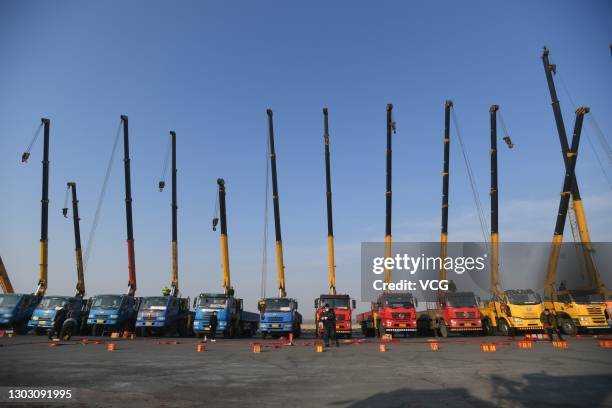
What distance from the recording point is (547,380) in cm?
777

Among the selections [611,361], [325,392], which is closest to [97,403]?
[325,392]

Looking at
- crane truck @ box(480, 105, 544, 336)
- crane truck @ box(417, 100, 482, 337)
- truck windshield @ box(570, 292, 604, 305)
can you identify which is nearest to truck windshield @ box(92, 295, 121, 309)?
crane truck @ box(417, 100, 482, 337)

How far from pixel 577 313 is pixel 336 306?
12961mm

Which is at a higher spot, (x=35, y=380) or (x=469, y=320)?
(x=35, y=380)

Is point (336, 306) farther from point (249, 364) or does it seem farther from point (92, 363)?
point (92, 363)

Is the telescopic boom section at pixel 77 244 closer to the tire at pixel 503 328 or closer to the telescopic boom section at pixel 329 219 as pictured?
the telescopic boom section at pixel 329 219

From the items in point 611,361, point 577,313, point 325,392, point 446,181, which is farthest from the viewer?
point 446,181

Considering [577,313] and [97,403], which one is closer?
[97,403]

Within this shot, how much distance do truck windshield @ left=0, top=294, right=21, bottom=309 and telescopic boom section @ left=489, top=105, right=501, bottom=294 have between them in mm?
30162

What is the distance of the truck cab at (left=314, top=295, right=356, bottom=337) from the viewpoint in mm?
22578

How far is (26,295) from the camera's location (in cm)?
2562

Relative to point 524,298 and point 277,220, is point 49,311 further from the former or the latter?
point 524,298

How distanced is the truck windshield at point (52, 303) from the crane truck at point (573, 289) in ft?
94.4

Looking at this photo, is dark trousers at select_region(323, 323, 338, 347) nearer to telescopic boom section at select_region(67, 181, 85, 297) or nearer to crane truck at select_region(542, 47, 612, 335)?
crane truck at select_region(542, 47, 612, 335)
